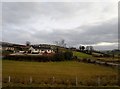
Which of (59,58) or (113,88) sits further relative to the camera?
(59,58)

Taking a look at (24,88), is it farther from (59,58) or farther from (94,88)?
(59,58)

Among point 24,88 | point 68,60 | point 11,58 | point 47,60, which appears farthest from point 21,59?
point 24,88

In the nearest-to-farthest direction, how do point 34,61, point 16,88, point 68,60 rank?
1. point 16,88
2. point 34,61
3. point 68,60

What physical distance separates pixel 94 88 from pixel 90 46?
117 meters

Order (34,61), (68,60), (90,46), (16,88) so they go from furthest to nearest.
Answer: (90,46), (68,60), (34,61), (16,88)

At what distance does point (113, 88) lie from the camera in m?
22.9

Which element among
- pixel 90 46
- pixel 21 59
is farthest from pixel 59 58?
pixel 90 46

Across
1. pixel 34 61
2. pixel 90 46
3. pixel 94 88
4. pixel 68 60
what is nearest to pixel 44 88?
pixel 94 88

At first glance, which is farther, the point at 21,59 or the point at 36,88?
the point at 21,59

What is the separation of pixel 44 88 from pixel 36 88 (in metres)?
0.73

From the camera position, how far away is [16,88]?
70.8 ft

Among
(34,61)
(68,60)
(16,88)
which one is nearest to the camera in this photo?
(16,88)

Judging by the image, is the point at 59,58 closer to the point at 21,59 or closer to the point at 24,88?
the point at 21,59

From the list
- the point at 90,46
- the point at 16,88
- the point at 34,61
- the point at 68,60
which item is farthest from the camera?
the point at 90,46
